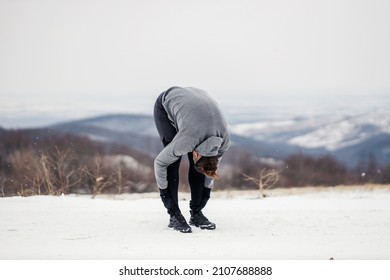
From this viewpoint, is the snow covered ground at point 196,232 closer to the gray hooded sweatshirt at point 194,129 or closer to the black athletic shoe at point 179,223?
the black athletic shoe at point 179,223

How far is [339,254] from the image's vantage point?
10.4ft

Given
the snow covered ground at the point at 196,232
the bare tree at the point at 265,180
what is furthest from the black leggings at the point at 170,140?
the bare tree at the point at 265,180

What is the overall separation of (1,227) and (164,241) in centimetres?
130

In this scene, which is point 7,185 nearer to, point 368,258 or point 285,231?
point 285,231

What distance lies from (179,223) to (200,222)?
7.7 inches

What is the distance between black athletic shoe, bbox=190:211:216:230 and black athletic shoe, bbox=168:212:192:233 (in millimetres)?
157

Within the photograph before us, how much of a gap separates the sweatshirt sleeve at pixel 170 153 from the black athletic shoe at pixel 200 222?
369 mm

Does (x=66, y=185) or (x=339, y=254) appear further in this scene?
(x=66, y=185)

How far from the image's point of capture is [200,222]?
147 inches

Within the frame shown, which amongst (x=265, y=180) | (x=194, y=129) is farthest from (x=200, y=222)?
(x=265, y=180)

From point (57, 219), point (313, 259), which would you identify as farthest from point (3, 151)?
point (313, 259)

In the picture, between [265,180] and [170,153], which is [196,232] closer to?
[170,153]

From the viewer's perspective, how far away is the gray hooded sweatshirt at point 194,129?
3.34 meters

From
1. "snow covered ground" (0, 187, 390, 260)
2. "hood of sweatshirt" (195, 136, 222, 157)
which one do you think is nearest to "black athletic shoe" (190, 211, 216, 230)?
"snow covered ground" (0, 187, 390, 260)
